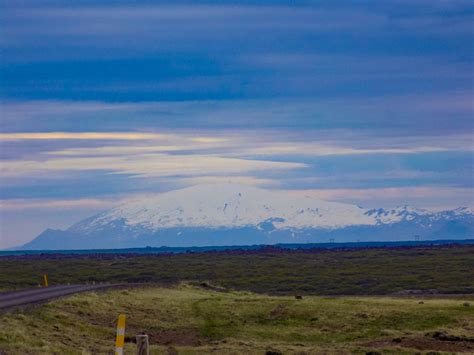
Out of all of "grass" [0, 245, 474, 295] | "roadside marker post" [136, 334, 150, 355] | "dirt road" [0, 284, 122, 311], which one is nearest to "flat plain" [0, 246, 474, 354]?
"dirt road" [0, 284, 122, 311]

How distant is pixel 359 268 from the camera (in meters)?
165

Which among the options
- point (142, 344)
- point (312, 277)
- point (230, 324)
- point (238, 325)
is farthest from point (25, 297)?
point (312, 277)

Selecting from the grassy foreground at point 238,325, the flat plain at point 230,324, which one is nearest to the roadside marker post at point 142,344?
the flat plain at point 230,324

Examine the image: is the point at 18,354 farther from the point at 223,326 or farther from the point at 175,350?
the point at 223,326

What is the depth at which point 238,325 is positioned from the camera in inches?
2053

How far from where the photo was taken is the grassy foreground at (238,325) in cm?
4075

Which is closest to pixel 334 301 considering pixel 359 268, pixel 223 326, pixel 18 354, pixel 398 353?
pixel 223 326

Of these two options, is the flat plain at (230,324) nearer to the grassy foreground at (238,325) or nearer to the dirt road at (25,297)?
the grassy foreground at (238,325)

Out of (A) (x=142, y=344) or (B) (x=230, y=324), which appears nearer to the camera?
(A) (x=142, y=344)

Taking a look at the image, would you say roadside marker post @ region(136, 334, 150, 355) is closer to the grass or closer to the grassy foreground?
the grassy foreground

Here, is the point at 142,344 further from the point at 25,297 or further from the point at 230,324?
the point at 25,297

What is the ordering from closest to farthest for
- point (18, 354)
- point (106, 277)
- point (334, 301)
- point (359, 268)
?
point (18, 354) → point (334, 301) → point (106, 277) → point (359, 268)

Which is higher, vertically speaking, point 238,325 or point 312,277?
point 312,277

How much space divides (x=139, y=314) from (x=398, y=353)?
17.2 metres
